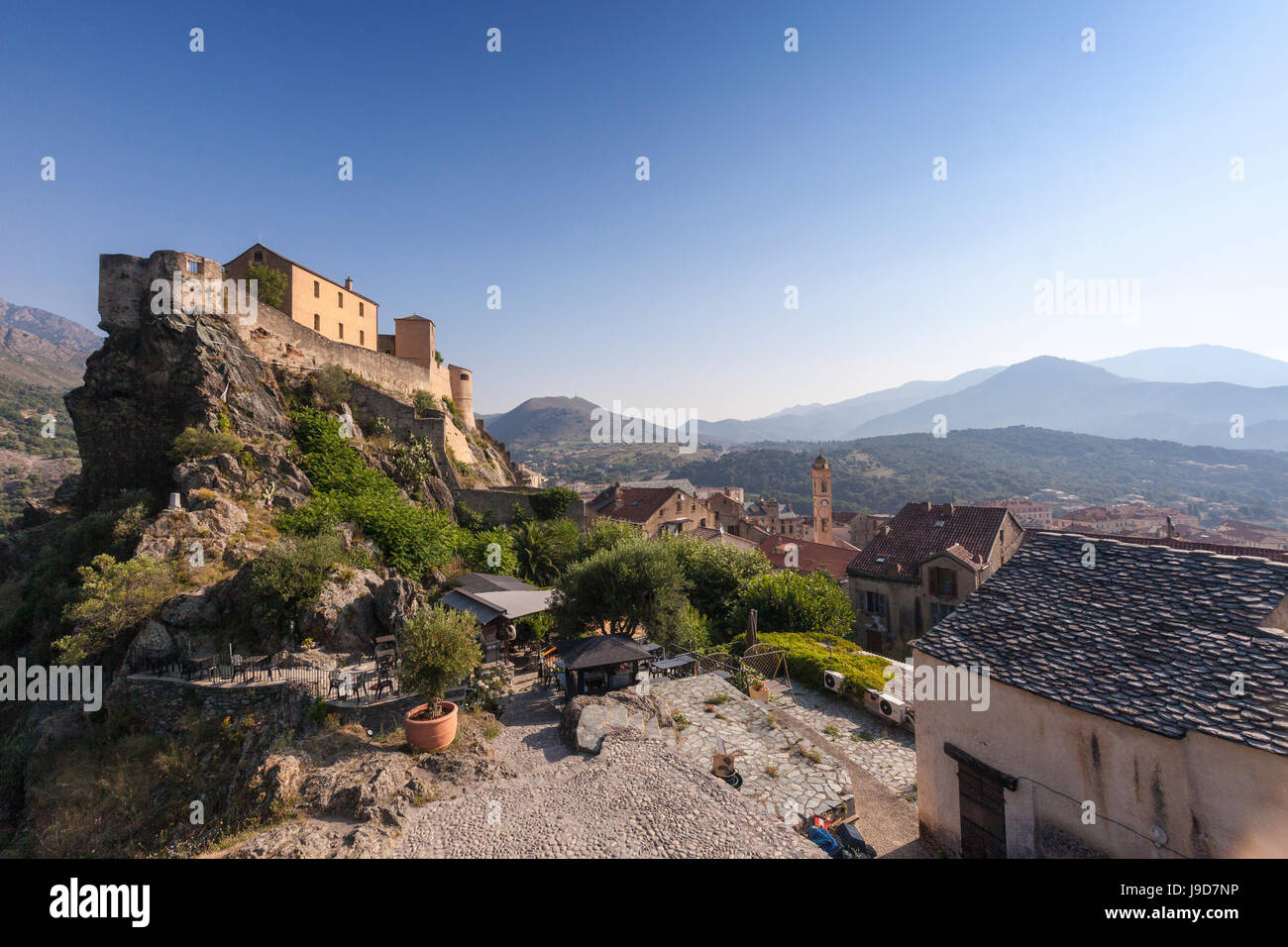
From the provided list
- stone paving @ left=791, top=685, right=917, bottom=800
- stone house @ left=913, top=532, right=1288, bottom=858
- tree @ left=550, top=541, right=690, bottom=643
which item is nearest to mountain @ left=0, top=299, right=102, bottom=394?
tree @ left=550, top=541, right=690, bottom=643

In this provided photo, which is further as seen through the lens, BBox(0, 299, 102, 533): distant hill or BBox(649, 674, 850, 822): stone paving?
BBox(0, 299, 102, 533): distant hill

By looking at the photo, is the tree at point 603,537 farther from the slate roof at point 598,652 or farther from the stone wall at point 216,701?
the stone wall at point 216,701

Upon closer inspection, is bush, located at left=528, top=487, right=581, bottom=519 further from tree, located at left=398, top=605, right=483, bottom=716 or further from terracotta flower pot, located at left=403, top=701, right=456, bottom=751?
terracotta flower pot, located at left=403, top=701, right=456, bottom=751

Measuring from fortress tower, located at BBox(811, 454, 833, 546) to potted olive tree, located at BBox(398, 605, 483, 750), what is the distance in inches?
2121

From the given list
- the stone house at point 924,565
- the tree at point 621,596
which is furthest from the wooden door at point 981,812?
the stone house at point 924,565

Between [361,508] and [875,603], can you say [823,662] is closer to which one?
[875,603]

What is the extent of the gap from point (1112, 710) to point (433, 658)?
12.8 meters

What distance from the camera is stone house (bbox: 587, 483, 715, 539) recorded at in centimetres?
4888

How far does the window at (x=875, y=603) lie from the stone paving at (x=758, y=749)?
1626 cm

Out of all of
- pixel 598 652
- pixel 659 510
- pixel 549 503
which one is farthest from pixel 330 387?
pixel 659 510

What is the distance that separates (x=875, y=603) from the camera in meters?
29.8

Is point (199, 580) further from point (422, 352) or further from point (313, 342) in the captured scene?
point (422, 352)
